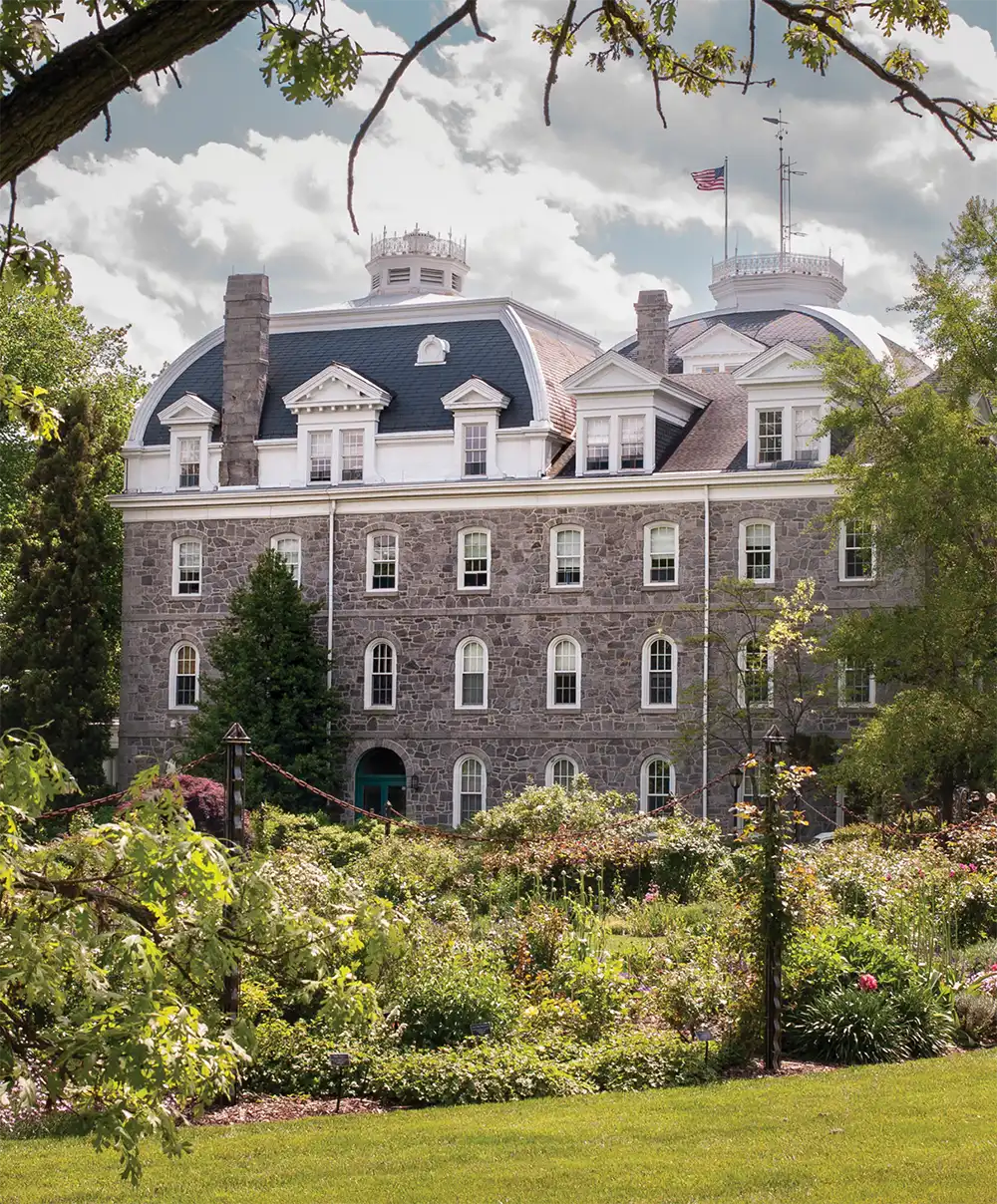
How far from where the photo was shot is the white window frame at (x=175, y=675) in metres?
40.8

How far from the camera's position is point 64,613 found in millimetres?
41000

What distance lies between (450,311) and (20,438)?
13312 millimetres

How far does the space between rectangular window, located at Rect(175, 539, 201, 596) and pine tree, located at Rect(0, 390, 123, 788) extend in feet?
6.59

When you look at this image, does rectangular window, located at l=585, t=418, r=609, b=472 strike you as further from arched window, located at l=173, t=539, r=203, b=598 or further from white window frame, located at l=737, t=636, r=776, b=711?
arched window, located at l=173, t=539, r=203, b=598

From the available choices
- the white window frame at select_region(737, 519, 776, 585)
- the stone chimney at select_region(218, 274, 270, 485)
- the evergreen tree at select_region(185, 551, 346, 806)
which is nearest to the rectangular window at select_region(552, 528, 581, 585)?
the white window frame at select_region(737, 519, 776, 585)

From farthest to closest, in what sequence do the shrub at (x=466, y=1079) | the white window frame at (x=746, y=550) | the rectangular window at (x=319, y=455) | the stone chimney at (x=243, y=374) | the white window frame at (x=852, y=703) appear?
the stone chimney at (x=243, y=374)
the rectangular window at (x=319, y=455)
the white window frame at (x=746, y=550)
the white window frame at (x=852, y=703)
the shrub at (x=466, y=1079)

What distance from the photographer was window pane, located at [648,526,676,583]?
124 feet

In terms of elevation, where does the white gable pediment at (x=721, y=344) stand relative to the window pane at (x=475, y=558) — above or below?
above

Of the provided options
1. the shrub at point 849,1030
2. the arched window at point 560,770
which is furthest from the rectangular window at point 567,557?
the shrub at point 849,1030

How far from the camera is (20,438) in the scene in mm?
47125

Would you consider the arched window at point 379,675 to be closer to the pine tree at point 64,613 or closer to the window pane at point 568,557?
the window pane at point 568,557

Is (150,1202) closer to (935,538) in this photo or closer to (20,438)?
(935,538)

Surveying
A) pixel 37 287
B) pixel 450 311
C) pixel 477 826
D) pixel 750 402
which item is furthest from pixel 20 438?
pixel 37 287

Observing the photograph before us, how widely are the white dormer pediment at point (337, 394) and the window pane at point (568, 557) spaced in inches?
205
